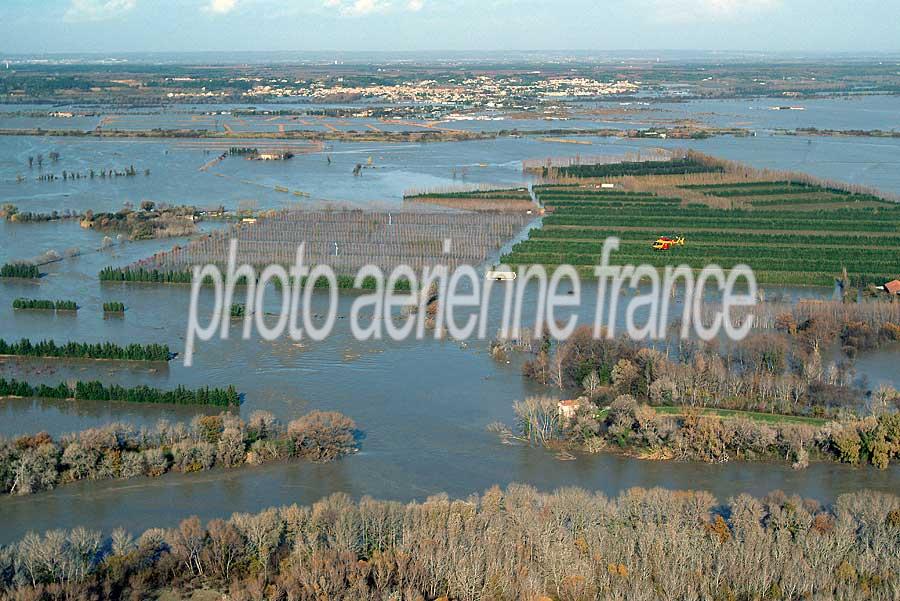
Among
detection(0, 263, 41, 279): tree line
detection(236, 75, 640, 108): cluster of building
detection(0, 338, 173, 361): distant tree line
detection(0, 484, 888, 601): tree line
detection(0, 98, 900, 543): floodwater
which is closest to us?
detection(0, 484, 888, 601): tree line

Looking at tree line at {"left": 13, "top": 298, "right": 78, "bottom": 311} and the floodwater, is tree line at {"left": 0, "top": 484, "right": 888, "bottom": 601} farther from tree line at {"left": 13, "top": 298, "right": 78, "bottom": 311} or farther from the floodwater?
tree line at {"left": 13, "top": 298, "right": 78, "bottom": 311}

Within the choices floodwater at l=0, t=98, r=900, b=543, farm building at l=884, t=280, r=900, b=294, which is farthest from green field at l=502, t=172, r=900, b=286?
floodwater at l=0, t=98, r=900, b=543

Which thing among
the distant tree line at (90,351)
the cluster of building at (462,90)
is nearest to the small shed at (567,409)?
the distant tree line at (90,351)

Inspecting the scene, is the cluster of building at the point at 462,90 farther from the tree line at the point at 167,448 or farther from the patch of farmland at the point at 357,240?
the tree line at the point at 167,448

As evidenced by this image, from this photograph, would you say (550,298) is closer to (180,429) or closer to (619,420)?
(619,420)

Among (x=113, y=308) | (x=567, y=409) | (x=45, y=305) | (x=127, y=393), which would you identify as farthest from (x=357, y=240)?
(x=567, y=409)

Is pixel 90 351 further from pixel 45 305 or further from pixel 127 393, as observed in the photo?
pixel 45 305

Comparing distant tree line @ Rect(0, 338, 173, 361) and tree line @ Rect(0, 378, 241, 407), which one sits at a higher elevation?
distant tree line @ Rect(0, 338, 173, 361)
